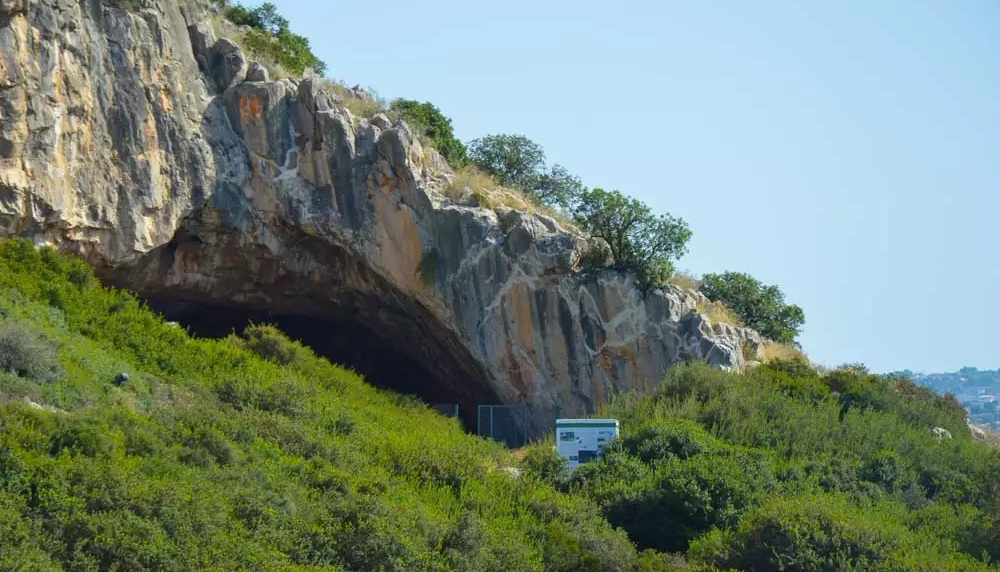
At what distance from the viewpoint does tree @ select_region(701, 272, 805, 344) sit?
46.3 metres

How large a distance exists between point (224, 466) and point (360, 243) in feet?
35.4

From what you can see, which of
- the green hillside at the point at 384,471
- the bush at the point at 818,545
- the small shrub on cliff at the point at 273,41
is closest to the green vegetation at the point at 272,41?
the small shrub on cliff at the point at 273,41

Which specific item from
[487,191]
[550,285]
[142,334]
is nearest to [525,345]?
[550,285]

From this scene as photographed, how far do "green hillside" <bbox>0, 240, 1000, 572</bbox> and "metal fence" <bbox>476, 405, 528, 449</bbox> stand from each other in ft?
5.21

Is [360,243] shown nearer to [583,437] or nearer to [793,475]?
[583,437]

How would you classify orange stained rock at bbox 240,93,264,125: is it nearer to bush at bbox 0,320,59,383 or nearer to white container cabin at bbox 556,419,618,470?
bush at bbox 0,320,59,383

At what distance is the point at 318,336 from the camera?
139 feet

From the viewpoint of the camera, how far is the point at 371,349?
42469 mm

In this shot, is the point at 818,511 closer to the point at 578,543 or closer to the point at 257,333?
the point at 578,543

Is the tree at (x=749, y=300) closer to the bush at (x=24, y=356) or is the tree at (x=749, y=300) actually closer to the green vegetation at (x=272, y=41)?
the green vegetation at (x=272, y=41)

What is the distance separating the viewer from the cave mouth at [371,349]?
3997 centimetres

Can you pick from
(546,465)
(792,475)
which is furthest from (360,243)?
(792,475)

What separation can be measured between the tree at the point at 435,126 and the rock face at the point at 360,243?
3.30m

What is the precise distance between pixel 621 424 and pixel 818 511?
7775 millimetres
